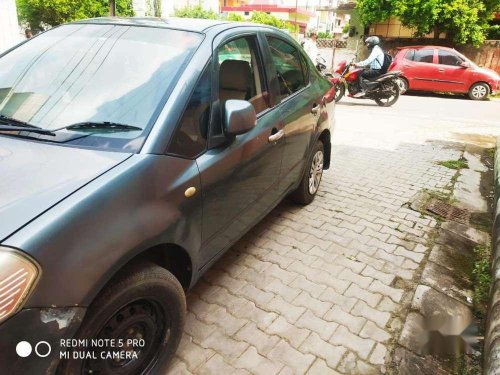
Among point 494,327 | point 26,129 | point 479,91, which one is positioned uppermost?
point 26,129

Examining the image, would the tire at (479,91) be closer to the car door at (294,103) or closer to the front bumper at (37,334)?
the car door at (294,103)

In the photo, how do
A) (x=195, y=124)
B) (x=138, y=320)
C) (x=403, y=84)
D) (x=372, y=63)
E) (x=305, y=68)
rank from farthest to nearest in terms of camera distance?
(x=403, y=84), (x=372, y=63), (x=305, y=68), (x=195, y=124), (x=138, y=320)

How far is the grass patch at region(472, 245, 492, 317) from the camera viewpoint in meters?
2.87

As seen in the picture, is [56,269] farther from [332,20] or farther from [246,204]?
[332,20]

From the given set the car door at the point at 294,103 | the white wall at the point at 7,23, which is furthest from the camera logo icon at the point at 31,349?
the white wall at the point at 7,23

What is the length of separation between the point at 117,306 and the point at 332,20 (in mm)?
78770

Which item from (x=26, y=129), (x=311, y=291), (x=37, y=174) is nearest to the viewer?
(x=37, y=174)

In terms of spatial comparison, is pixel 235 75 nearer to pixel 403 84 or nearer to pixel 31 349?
pixel 31 349

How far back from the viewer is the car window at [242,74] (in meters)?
2.53

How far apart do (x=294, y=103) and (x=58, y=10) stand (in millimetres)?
21669

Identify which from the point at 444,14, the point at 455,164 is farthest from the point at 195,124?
the point at 444,14

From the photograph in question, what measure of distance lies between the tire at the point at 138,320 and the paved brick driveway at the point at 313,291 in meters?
0.27

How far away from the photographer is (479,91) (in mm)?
12688

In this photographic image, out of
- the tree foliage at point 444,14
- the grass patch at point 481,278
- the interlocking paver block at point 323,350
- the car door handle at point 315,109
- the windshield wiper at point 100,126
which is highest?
the tree foliage at point 444,14
